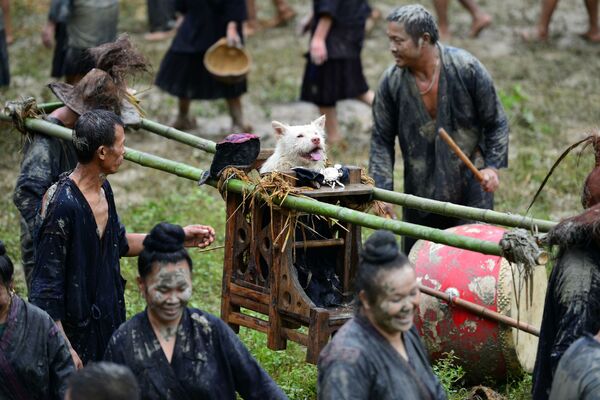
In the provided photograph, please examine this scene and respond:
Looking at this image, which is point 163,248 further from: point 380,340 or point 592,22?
point 592,22

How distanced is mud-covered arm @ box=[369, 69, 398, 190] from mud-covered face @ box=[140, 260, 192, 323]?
3.05 meters

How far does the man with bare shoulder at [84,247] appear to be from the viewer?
5.53 m

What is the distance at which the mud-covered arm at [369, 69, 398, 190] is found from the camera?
7660 millimetres

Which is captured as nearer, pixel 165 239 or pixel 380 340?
pixel 380 340

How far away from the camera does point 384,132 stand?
7785 millimetres

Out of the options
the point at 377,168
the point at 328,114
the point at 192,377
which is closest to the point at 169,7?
the point at 328,114

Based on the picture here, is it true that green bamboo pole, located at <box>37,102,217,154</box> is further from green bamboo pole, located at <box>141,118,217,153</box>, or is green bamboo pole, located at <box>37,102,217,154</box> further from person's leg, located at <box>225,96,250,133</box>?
person's leg, located at <box>225,96,250,133</box>

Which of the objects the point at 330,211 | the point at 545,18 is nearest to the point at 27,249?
the point at 330,211

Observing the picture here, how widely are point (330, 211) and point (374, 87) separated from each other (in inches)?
375

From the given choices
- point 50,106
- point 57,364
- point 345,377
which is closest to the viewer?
point 345,377

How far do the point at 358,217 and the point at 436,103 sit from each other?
2.27 m

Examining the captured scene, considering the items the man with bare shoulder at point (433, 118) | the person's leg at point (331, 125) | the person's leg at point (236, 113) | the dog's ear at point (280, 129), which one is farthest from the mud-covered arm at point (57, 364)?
the person's leg at point (236, 113)

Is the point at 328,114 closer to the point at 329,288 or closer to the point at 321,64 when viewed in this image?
the point at 321,64

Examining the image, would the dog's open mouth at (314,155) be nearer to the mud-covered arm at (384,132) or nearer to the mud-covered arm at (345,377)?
the mud-covered arm at (384,132)
